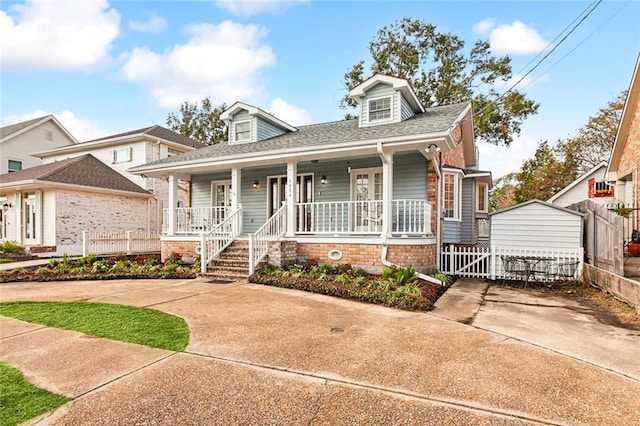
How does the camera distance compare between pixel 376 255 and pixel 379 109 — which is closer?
pixel 376 255

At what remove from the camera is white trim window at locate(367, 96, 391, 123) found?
38.4ft

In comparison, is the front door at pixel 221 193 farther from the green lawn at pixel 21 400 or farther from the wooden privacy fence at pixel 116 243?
the green lawn at pixel 21 400

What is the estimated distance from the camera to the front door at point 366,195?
10844 mm

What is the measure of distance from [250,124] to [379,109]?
508 centimetres

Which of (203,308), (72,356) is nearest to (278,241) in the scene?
Result: (203,308)

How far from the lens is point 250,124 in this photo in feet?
45.4

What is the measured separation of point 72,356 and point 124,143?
781 inches

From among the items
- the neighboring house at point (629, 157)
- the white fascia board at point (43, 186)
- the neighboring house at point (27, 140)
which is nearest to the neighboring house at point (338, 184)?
the neighboring house at point (629, 157)

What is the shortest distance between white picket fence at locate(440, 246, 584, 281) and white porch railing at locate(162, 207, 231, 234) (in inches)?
315

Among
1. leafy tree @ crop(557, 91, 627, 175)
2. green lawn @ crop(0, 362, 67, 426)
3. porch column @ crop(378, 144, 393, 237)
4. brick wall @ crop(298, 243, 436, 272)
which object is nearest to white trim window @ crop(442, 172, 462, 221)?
brick wall @ crop(298, 243, 436, 272)

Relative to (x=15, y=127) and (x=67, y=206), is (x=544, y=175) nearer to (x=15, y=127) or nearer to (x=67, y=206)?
(x=67, y=206)

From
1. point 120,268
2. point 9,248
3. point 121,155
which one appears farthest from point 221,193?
point 121,155

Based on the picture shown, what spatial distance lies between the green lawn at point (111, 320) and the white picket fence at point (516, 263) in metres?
7.93

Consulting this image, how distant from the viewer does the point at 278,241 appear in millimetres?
10039
